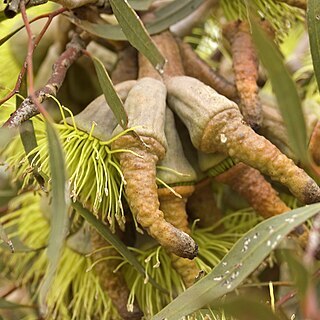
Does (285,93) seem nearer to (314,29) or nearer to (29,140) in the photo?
(314,29)

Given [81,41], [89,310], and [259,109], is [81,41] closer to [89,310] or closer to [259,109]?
[259,109]

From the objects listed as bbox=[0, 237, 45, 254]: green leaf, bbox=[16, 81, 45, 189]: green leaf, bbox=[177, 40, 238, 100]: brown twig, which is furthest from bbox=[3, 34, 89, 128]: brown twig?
bbox=[0, 237, 45, 254]: green leaf

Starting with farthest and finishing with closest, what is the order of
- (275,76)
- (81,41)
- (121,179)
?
(81,41), (121,179), (275,76)

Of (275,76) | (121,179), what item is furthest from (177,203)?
(275,76)

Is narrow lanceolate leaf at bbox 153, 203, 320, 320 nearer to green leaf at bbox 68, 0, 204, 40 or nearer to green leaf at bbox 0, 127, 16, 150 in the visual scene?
green leaf at bbox 0, 127, 16, 150

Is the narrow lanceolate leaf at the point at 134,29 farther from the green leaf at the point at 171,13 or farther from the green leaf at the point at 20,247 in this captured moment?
the green leaf at the point at 20,247
